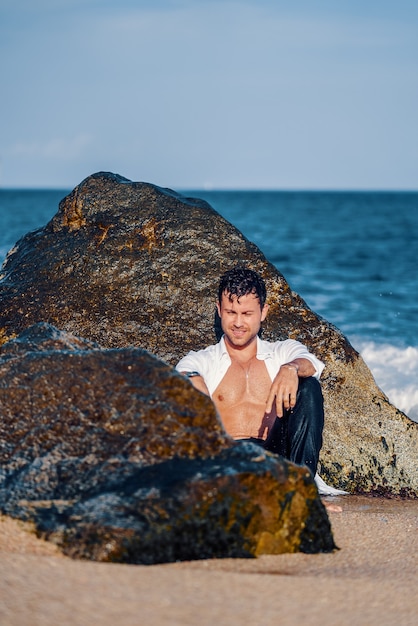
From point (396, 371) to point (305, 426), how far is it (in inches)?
248

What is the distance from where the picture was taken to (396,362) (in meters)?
11.2

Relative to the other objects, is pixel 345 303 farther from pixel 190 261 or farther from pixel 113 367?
pixel 113 367

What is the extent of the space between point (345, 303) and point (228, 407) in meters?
11.5

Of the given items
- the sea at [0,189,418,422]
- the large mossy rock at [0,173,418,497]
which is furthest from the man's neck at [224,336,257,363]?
the sea at [0,189,418,422]

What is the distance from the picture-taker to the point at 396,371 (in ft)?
34.6

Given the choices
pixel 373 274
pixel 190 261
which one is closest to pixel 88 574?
pixel 190 261

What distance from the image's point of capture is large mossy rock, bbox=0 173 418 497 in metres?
5.61

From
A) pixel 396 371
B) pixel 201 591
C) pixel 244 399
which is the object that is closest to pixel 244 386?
pixel 244 399

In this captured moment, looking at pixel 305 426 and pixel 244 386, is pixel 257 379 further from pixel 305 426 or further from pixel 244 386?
pixel 305 426

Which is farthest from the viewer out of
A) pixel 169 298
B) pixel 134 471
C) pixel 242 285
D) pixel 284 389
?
pixel 169 298

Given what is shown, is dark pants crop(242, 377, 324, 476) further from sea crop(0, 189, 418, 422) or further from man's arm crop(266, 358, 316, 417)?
sea crop(0, 189, 418, 422)

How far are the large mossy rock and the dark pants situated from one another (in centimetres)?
101

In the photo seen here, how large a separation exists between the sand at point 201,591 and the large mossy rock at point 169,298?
6.95 feet

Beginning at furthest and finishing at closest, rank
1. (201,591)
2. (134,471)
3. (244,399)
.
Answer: (244,399), (134,471), (201,591)
